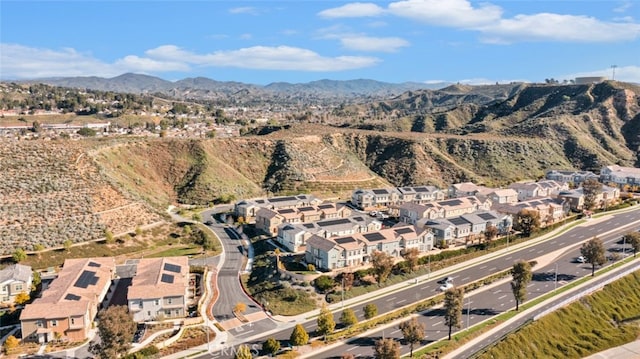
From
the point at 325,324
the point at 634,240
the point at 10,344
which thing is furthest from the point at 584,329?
the point at 10,344

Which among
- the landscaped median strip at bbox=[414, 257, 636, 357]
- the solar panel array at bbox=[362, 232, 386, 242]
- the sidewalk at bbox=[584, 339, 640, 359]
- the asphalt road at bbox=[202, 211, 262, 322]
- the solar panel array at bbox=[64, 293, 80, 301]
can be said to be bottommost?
the sidewalk at bbox=[584, 339, 640, 359]

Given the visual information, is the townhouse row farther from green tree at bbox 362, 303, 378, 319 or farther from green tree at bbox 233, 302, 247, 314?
green tree at bbox 362, 303, 378, 319

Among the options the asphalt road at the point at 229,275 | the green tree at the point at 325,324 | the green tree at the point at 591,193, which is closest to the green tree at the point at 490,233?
the green tree at the point at 591,193

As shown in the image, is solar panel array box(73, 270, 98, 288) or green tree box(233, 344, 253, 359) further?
solar panel array box(73, 270, 98, 288)

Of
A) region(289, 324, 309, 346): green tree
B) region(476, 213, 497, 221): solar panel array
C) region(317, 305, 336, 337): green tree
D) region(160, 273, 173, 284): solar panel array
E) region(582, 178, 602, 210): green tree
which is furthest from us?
region(582, 178, 602, 210): green tree

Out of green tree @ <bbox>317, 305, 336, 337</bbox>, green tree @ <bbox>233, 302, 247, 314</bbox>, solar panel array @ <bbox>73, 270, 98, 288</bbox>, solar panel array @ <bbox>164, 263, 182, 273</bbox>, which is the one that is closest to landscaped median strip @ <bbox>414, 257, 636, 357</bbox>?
green tree @ <bbox>317, 305, 336, 337</bbox>

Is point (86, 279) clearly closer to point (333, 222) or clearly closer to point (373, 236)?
point (333, 222)

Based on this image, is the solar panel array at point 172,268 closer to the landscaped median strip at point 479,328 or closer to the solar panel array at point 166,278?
the solar panel array at point 166,278
